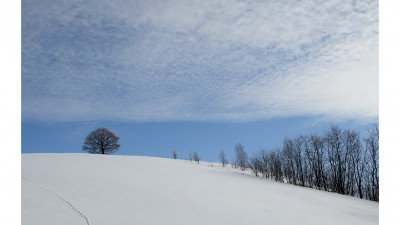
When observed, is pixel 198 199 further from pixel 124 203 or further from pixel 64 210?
pixel 64 210

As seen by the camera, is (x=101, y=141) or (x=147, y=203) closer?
(x=147, y=203)

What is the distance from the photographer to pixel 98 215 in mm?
5977

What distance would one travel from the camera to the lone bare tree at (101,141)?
3288cm

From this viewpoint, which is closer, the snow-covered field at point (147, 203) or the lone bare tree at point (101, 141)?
the snow-covered field at point (147, 203)

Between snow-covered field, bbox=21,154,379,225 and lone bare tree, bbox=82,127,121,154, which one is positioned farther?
lone bare tree, bbox=82,127,121,154

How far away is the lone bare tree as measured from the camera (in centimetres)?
3288

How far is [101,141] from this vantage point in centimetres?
3309

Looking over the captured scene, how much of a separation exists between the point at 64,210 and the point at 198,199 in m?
3.85
